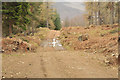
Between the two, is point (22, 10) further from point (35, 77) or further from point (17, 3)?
point (35, 77)

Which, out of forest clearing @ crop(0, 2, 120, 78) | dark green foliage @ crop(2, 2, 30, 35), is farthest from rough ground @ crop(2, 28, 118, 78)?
dark green foliage @ crop(2, 2, 30, 35)

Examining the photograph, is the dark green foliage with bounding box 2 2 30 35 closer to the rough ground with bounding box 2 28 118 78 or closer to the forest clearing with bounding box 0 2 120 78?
the forest clearing with bounding box 0 2 120 78

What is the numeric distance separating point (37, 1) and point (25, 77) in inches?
1164

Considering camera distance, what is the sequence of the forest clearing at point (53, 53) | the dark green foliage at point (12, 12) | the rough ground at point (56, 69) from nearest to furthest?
the rough ground at point (56, 69), the forest clearing at point (53, 53), the dark green foliage at point (12, 12)

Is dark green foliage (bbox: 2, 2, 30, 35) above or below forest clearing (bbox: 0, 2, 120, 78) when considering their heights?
above

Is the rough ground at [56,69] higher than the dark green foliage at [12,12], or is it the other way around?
the dark green foliage at [12,12]

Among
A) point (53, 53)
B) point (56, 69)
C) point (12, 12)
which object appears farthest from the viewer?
point (12, 12)

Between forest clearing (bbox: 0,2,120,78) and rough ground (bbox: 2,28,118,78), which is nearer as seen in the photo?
rough ground (bbox: 2,28,118,78)

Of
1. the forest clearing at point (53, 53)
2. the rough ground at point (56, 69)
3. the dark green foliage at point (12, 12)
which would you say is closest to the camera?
the rough ground at point (56, 69)

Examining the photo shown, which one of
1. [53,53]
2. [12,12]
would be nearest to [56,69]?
[53,53]

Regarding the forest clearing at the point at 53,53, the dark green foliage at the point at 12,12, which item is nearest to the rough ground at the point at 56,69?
the forest clearing at the point at 53,53

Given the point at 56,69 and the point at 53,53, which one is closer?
the point at 56,69

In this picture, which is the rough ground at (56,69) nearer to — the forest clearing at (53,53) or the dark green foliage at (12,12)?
the forest clearing at (53,53)

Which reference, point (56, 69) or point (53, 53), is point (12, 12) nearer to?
point (53, 53)
